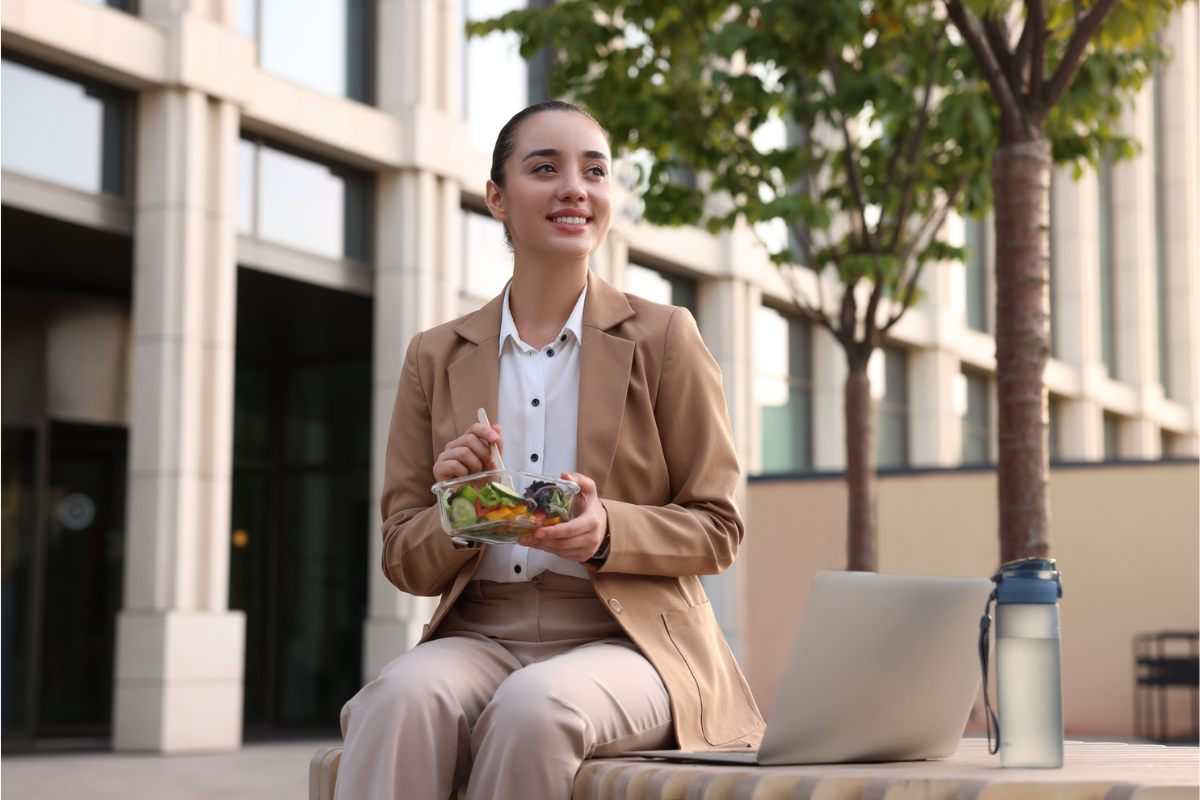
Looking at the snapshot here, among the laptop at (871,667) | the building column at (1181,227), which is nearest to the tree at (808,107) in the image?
the laptop at (871,667)

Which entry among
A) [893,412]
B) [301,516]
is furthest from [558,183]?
[893,412]

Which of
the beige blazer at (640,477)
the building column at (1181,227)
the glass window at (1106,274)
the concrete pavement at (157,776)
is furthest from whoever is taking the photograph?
the building column at (1181,227)

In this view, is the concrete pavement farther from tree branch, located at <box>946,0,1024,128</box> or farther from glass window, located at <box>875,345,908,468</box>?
glass window, located at <box>875,345,908,468</box>

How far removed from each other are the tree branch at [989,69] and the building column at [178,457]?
8.03 metres

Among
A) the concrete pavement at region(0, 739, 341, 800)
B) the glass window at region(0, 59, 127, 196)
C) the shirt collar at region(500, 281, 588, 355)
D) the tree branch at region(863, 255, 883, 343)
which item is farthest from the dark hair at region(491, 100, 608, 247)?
the glass window at region(0, 59, 127, 196)

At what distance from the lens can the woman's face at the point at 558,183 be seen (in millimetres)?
3027

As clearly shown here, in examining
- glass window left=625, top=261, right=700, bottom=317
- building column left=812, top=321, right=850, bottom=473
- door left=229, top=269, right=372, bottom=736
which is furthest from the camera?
building column left=812, top=321, right=850, bottom=473

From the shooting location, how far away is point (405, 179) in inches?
578

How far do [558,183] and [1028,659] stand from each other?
1.38m

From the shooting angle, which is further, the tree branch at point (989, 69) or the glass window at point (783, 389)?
the glass window at point (783, 389)

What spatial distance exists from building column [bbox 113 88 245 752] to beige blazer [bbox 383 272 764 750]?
966 cm

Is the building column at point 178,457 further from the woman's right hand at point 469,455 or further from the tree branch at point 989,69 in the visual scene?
the woman's right hand at point 469,455

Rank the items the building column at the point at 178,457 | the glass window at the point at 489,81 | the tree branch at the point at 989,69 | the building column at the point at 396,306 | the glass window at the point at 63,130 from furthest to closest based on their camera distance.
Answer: the glass window at the point at 489,81 → the building column at the point at 396,306 → the building column at the point at 178,457 → the glass window at the point at 63,130 → the tree branch at the point at 989,69

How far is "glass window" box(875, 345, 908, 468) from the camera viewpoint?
80.4 ft
